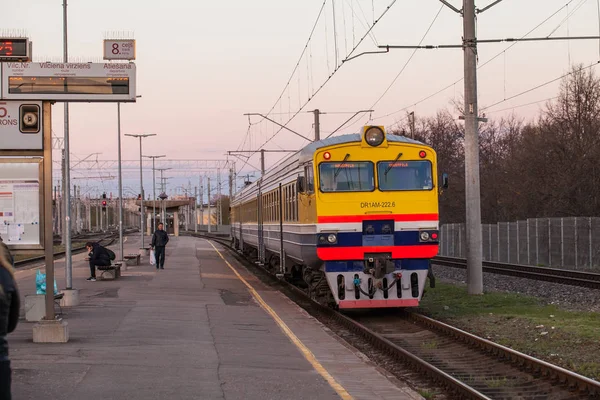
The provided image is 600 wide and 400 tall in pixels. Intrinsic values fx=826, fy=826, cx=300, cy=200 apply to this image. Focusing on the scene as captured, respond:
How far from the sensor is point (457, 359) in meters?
11.6

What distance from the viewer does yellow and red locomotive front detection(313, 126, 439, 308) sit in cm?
1555

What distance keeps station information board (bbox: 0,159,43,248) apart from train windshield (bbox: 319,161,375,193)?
19.9 ft

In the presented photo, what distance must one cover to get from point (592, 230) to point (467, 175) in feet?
46.6

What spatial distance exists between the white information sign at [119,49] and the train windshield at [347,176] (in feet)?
14.8

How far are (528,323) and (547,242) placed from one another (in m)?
21.2

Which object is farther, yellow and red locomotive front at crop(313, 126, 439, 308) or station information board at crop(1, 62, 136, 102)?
yellow and red locomotive front at crop(313, 126, 439, 308)

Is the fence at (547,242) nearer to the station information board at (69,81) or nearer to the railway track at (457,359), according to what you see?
the railway track at (457,359)

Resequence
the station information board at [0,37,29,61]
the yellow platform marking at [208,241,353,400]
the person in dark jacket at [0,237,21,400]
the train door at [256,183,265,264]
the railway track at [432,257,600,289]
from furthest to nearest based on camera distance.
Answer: the train door at [256,183,265,264] → the railway track at [432,257,600,289] → the station information board at [0,37,29,61] → the yellow platform marking at [208,241,353,400] → the person in dark jacket at [0,237,21,400]

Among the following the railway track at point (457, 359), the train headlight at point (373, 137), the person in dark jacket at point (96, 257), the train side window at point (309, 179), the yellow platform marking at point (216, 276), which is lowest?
the railway track at point (457, 359)

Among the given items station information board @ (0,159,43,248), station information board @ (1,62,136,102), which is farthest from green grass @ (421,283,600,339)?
station information board @ (0,159,43,248)

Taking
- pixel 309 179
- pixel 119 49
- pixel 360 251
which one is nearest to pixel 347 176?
pixel 309 179

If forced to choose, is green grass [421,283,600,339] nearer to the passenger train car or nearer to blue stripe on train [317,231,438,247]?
the passenger train car

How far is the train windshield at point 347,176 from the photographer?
15945 millimetres

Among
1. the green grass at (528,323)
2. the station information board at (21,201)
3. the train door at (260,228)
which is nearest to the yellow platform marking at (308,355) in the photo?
the green grass at (528,323)
